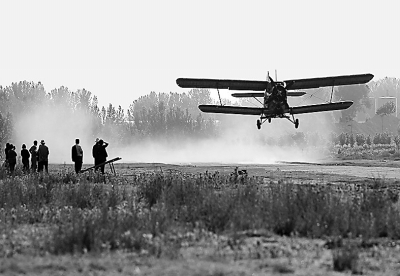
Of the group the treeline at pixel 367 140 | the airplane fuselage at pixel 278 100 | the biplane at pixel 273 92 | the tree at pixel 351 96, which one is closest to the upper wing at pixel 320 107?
the biplane at pixel 273 92

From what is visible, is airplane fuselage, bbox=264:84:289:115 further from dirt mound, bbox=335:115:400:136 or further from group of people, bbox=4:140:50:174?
dirt mound, bbox=335:115:400:136

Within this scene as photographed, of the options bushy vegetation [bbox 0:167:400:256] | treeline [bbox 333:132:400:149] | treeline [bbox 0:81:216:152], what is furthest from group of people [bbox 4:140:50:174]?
treeline [bbox 0:81:216:152]

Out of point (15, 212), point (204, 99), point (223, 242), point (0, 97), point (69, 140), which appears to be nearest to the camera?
point (223, 242)

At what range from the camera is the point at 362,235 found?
1134cm

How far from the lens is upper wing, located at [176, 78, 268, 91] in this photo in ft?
133

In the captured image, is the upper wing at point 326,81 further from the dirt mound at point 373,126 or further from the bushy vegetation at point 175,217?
the dirt mound at point 373,126

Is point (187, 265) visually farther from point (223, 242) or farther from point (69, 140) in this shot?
point (69, 140)

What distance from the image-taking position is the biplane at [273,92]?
Answer: 39688 mm

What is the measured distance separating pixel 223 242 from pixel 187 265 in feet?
6.10

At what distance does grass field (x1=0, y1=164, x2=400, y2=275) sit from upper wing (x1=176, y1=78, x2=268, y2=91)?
2480 centimetres

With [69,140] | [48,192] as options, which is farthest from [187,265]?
[69,140]

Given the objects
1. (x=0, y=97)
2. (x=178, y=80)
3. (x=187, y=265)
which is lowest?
(x=187, y=265)

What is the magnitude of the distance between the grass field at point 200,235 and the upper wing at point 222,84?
81.4 ft

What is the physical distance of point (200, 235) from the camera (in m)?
11.4
